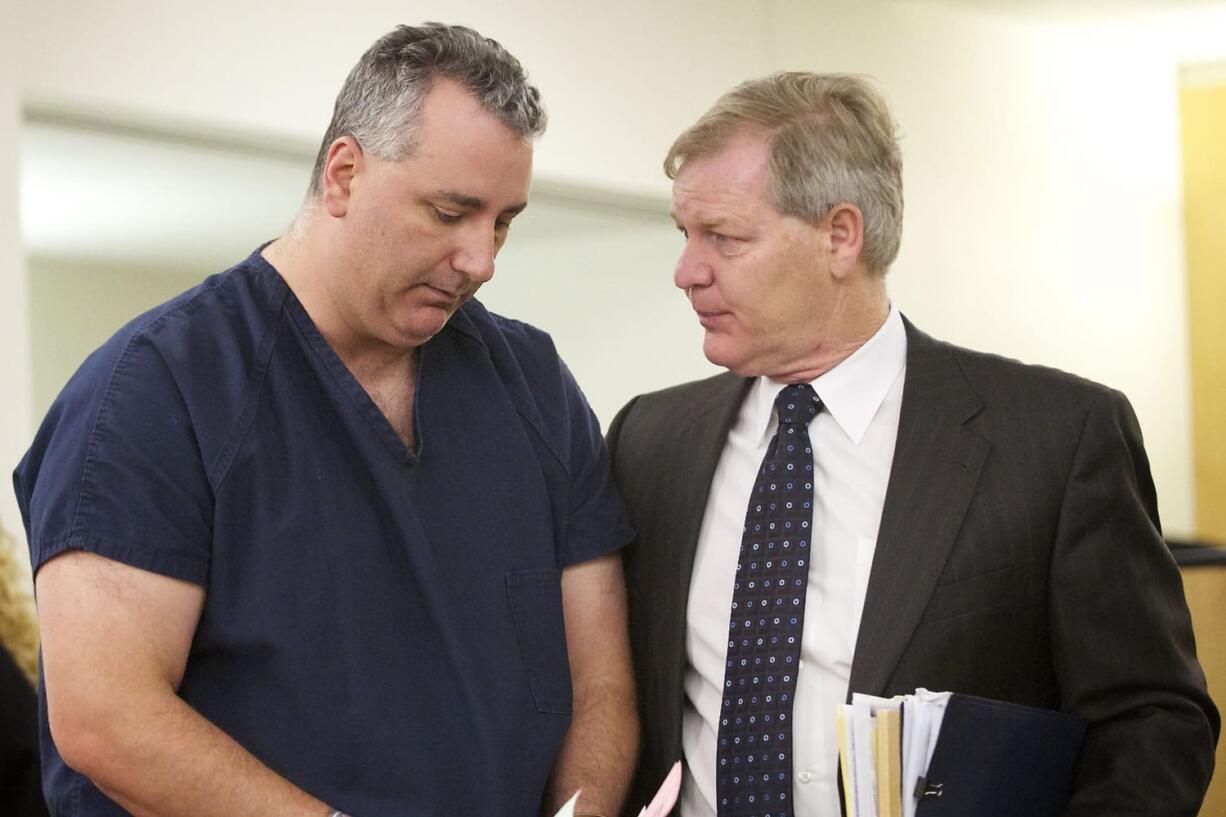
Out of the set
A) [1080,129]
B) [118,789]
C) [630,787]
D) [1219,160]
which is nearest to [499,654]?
[630,787]

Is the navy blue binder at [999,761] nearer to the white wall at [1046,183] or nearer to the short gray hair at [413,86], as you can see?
the short gray hair at [413,86]

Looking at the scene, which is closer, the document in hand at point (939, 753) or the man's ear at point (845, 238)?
the document in hand at point (939, 753)

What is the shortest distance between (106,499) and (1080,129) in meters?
5.29

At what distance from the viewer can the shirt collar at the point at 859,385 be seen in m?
1.99

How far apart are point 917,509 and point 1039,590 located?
0.17 meters

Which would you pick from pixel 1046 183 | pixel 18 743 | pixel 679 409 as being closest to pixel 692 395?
pixel 679 409

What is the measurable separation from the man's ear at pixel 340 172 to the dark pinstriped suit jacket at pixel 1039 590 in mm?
638

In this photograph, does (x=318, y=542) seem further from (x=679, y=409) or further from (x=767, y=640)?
(x=679, y=409)

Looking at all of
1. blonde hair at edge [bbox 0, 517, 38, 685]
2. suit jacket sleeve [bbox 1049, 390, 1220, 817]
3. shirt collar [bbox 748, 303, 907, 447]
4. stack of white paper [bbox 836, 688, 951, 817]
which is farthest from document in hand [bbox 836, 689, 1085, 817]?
blonde hair at edge [bbox 0, 517, 38, 685]

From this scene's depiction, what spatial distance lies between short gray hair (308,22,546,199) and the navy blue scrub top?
0.20 m

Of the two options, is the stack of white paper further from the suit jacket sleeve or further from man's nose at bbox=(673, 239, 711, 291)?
man's nose at bbox=(673, 239, 711, 291)

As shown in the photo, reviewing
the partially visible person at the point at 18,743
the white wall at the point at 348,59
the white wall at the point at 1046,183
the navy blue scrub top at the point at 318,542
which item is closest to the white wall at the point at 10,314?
Result: the white wall at the point at 348,59

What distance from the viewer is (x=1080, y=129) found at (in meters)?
6.14

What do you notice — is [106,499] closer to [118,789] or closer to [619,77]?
[118,789]
